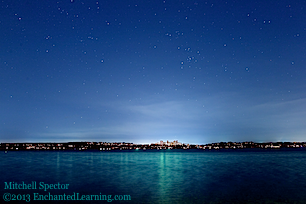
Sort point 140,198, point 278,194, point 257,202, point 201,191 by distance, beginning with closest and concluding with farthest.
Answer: point 257,202
point 140,198
point 278,194
point 201,191

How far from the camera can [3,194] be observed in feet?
76.9

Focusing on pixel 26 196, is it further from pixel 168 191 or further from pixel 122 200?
pixel 168 191

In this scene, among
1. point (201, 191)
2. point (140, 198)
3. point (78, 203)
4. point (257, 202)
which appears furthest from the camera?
point (201, 191)

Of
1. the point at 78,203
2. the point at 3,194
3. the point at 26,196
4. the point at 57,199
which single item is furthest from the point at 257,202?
the point at 3,194

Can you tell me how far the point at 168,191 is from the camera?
88.5 feet

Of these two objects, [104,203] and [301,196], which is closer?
[104,203]

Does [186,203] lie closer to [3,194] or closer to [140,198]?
[140,198]

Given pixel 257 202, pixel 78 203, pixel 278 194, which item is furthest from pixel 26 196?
pixel 278 194

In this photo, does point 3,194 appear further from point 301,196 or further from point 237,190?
point 301,196

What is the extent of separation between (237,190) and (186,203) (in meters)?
9.52

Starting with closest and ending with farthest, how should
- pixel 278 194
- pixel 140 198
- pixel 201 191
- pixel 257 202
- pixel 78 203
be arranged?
pixel 78 203, pixel 257 202, pixel 140 198, pixel 278 194, pixel 201 191

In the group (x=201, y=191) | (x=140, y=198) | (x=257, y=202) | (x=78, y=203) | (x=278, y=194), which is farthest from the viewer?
(x=201, y=191)

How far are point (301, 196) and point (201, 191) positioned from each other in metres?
10.3

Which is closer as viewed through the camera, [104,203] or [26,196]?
[104,203]
